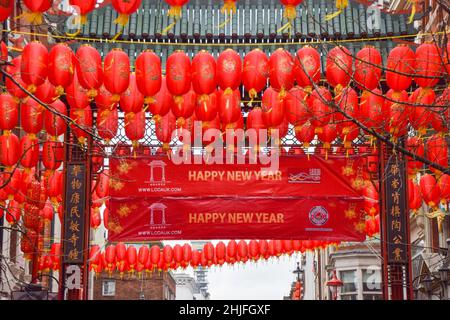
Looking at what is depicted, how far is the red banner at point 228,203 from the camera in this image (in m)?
17.9

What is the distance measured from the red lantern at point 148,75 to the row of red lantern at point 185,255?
1337 cm

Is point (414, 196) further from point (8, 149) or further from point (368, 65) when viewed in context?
point (8, 149)

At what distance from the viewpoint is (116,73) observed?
1482 centimetres

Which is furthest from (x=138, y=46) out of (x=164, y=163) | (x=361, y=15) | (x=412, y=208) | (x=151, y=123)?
(x=412, y=208)

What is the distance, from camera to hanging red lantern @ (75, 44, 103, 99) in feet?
48.2

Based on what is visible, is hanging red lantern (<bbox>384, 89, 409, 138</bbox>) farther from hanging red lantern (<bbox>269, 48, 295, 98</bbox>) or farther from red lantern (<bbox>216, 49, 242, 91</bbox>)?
red lantern (<bbox>216, 49, 242, 91</bbox>)

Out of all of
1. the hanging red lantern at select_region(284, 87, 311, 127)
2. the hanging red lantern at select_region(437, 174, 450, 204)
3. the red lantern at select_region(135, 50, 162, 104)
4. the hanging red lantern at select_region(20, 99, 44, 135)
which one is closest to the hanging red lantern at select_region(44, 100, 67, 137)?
the hanging red lantern at select_region(20, 99, 44, 135)

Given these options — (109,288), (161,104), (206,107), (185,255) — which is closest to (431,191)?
(206,107)

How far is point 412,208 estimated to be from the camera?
19891 millimetres

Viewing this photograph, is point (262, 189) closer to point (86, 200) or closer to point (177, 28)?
point (86, 200)

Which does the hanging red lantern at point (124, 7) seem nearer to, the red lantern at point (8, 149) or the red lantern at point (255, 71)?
the red lantern at point (255, 71)

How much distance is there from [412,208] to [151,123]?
6392mm

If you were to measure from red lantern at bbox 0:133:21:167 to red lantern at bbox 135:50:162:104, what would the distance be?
349 cm
